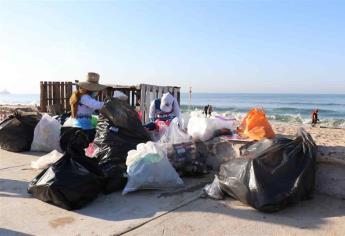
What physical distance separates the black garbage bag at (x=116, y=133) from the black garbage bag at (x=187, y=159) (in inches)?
21.4

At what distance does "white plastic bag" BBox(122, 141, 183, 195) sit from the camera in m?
4.04

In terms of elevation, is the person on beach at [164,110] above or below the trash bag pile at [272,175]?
above

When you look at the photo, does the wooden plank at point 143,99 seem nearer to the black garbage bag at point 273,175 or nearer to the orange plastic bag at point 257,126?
the orange plastic bag at point 257,126

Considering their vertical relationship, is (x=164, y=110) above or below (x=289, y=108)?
above

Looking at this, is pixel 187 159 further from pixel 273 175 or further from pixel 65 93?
pixel 65 93

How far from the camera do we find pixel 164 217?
341 centimetres

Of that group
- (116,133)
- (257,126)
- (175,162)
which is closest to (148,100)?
(116,133)

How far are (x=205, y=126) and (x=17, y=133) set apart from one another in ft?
11.1

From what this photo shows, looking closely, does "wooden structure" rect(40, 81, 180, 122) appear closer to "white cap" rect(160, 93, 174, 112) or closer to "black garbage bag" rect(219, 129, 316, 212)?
"white cap" rect(160, 93, 174, 112)

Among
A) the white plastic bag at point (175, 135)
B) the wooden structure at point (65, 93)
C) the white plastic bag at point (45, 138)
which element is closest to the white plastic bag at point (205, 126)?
the white plastic bag at point (175, 135)

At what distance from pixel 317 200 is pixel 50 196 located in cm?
263

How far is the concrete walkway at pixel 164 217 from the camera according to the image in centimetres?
312

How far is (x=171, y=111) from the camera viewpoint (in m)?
6.12

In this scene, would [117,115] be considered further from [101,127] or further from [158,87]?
[158,87]
